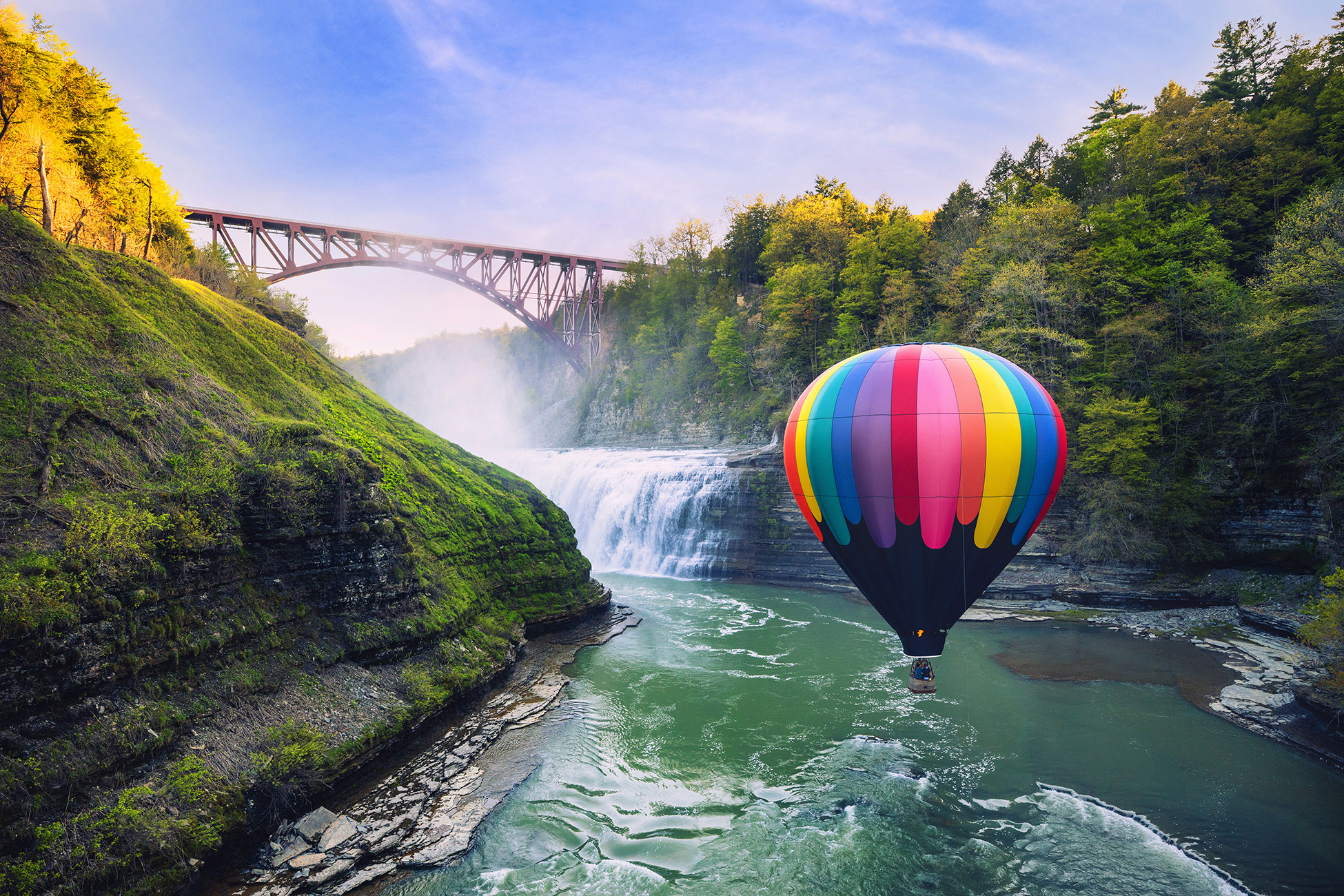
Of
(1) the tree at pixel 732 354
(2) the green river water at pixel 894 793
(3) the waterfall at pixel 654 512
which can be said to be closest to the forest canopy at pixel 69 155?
(2) the green river water at pixel 894 793

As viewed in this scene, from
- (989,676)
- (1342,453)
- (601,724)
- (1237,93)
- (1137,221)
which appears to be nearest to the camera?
(601,724)

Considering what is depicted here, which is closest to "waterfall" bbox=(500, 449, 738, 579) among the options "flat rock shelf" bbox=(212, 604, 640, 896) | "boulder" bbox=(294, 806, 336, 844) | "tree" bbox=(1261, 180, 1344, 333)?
"flat rock shelf" bbox=(212, 604, 640, 896)

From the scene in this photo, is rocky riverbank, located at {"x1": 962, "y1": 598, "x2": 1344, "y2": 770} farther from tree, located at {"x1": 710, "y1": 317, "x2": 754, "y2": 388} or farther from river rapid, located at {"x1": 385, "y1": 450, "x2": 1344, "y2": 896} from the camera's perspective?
tree, located at {"x1": 710, "y1": 317, "x2": 754, "y2": 388}

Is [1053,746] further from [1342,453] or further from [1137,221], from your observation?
[1137,221]

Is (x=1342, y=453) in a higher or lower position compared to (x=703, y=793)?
higher

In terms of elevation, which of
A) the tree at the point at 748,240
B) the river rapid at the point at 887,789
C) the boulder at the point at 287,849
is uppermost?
the tree at the point at 748,240

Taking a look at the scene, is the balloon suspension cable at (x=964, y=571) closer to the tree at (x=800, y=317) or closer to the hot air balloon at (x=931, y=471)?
the hot air balloon at (x=931, y=471)

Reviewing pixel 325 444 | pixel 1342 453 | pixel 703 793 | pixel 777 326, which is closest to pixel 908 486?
pixel 703 793

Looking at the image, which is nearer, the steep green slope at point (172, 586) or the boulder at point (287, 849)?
the steep green slope at point (172, 586)
